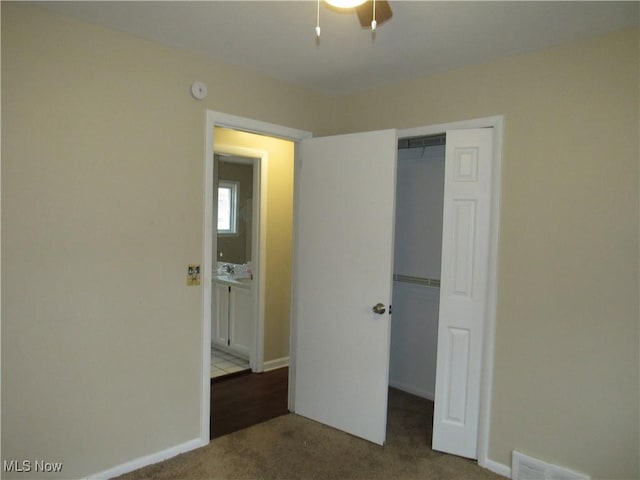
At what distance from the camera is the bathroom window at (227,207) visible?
14.4 feet

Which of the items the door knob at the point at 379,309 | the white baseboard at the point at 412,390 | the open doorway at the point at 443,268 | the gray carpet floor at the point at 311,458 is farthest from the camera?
the white baseboard at the point at 412,390

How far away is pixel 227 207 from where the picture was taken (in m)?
4.47

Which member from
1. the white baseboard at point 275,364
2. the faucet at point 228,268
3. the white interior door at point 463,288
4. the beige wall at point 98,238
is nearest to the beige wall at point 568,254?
the white interior door at point 463,288

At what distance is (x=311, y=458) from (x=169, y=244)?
5.14 ft

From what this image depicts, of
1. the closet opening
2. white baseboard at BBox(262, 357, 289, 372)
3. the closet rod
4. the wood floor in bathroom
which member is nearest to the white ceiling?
the closet rod

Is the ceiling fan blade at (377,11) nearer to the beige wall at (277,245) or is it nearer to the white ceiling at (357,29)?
the white ceiling at (357,29)

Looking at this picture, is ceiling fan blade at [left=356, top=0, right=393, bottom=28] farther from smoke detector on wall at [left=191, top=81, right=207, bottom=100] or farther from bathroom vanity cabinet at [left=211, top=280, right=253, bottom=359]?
bathroom vanity cabinet at [left=211, top=280, right=253, bottom=359]

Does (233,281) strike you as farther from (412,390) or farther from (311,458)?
(311,458)

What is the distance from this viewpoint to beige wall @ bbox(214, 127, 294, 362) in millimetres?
4082

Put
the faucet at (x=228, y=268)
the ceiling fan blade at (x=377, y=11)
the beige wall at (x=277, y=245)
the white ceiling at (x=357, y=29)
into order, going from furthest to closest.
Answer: the faucet at (x=228, y=268), the beige wall at (x=277, y=245), the white ceiling at (x=357, y=29), the ceiling fan blade at (x=377, y=11)

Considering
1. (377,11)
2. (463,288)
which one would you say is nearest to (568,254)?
(463,288)

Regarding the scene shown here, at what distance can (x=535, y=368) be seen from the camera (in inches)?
92.5

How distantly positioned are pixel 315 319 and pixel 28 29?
234cm

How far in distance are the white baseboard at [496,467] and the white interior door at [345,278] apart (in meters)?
0.62
